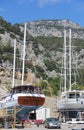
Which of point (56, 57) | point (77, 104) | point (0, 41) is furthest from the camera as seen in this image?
point (56, 57)

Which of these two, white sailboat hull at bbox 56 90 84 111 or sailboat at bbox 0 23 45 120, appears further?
white sailboat hull at bbox 56 90 84 111

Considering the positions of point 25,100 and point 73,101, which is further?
point 73,101

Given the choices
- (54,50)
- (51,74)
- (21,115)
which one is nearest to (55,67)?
(51,74)

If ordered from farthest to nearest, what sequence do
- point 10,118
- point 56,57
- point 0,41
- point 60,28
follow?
1. point 60,28
2. point 56,57
3. point 0,41
4. point 10,118

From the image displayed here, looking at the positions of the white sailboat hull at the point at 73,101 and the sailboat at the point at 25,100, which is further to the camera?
the white sailboat hull at the point at 73,101

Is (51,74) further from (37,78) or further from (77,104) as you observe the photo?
(77,104)

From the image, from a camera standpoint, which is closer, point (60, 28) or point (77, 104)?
point (77, 104)

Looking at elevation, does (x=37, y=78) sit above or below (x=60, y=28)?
below

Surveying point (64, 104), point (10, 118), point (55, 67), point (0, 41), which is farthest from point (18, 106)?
point (55, 67)

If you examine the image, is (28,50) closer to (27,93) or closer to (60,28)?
(27,93)

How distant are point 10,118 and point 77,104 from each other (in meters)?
13.7

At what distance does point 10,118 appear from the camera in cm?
4738

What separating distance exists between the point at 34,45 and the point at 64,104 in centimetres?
6506

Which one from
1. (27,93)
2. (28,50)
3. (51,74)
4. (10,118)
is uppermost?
(28,50)
